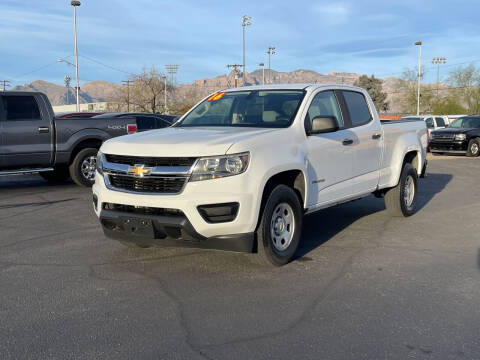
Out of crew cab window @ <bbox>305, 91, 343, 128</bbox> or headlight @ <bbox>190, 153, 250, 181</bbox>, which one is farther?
crew cab window @ <bbox>305, 91, 343, 128</bbox>

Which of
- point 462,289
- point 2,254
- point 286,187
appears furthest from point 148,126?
point 462,289

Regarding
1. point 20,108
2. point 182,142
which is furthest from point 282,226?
point 20,108

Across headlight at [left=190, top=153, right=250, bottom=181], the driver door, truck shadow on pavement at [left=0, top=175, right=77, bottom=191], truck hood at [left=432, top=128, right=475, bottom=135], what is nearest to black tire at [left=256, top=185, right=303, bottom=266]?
the driver door

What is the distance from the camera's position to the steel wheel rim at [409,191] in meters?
7.92

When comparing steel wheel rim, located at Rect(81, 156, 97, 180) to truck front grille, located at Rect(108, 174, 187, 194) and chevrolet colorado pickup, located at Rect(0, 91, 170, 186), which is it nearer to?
chevrolet colorado pickup, located at Rect(0, 91, 170, 186)

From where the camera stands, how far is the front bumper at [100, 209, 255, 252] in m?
4.64

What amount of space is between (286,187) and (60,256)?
102 inches

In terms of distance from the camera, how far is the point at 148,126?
14000 millimetres

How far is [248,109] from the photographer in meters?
6.12

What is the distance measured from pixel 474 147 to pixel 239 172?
18883 mm

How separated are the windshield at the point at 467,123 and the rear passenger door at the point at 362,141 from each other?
54.9 feet

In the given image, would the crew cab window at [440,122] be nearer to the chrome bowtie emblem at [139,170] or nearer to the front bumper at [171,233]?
the front bumper at [171,233]

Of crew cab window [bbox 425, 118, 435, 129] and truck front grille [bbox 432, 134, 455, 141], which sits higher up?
crew cab window [bbox 425, 118, 435, 129]

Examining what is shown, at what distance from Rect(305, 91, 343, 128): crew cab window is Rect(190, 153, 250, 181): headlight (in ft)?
4.54
